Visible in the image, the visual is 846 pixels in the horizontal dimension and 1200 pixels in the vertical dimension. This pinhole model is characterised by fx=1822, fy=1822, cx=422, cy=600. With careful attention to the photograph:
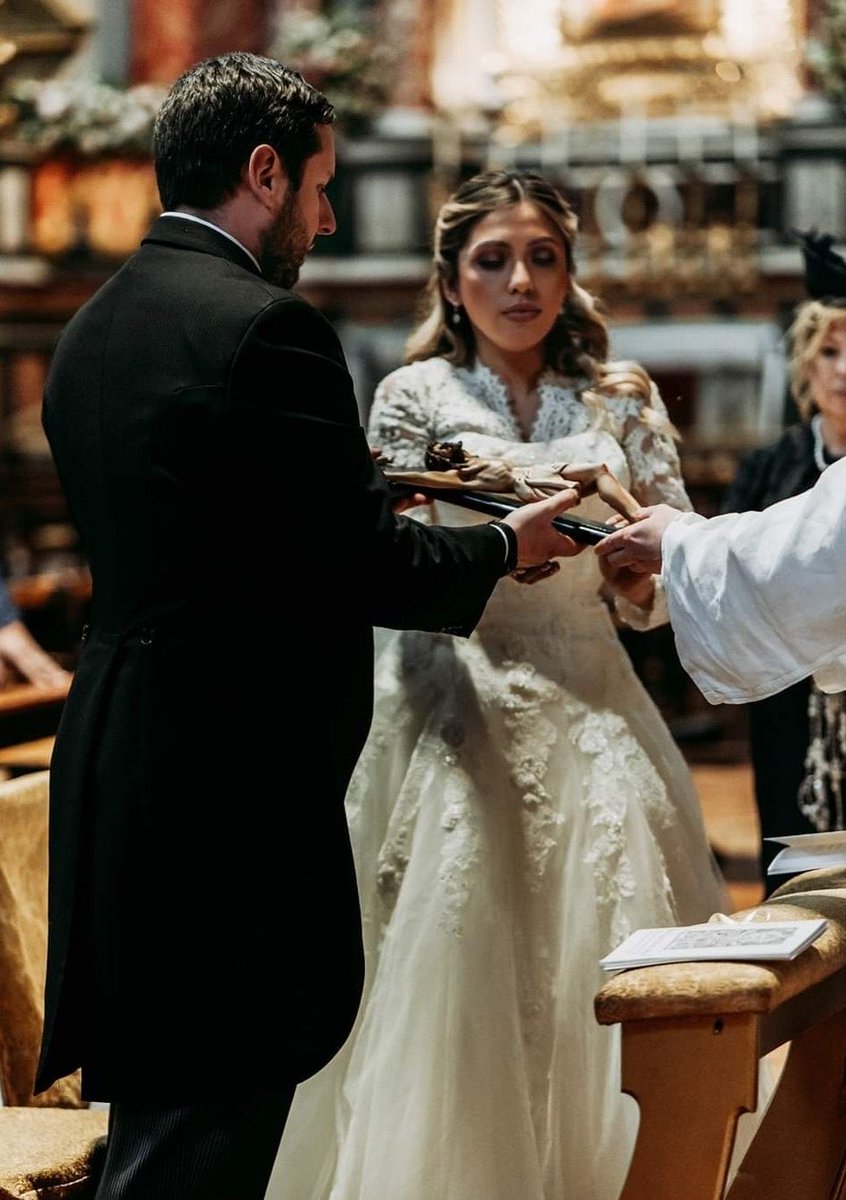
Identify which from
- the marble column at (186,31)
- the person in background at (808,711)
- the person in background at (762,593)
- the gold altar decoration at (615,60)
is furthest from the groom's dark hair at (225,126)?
the marble column at (186,31)

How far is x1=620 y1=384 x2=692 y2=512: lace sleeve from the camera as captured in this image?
11.8 ft

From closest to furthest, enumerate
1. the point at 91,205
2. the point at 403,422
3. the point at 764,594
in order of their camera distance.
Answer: the point at 764,594
the point at 403,422
the point at 91,205

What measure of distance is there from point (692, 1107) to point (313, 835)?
25.7 inches

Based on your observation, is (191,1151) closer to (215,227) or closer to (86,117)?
(215,227)

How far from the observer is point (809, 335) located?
16.4ft

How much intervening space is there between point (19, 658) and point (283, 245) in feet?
8.38

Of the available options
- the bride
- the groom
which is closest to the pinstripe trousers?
the groom

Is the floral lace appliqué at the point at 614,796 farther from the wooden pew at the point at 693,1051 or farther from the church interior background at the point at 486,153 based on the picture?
the church interior background at the point at 486,153

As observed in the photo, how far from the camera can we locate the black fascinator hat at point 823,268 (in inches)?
189

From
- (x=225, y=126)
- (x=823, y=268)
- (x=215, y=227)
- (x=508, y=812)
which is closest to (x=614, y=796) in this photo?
(x=508, y=812)

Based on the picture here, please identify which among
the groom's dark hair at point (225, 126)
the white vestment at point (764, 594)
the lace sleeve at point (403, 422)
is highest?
the groom's dark hair at point (225, 126)

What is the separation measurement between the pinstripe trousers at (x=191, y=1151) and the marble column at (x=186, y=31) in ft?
34.6

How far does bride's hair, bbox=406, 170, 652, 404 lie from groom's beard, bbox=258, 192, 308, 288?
1.07 metres

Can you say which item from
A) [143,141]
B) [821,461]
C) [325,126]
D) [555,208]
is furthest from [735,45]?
[325,126]
